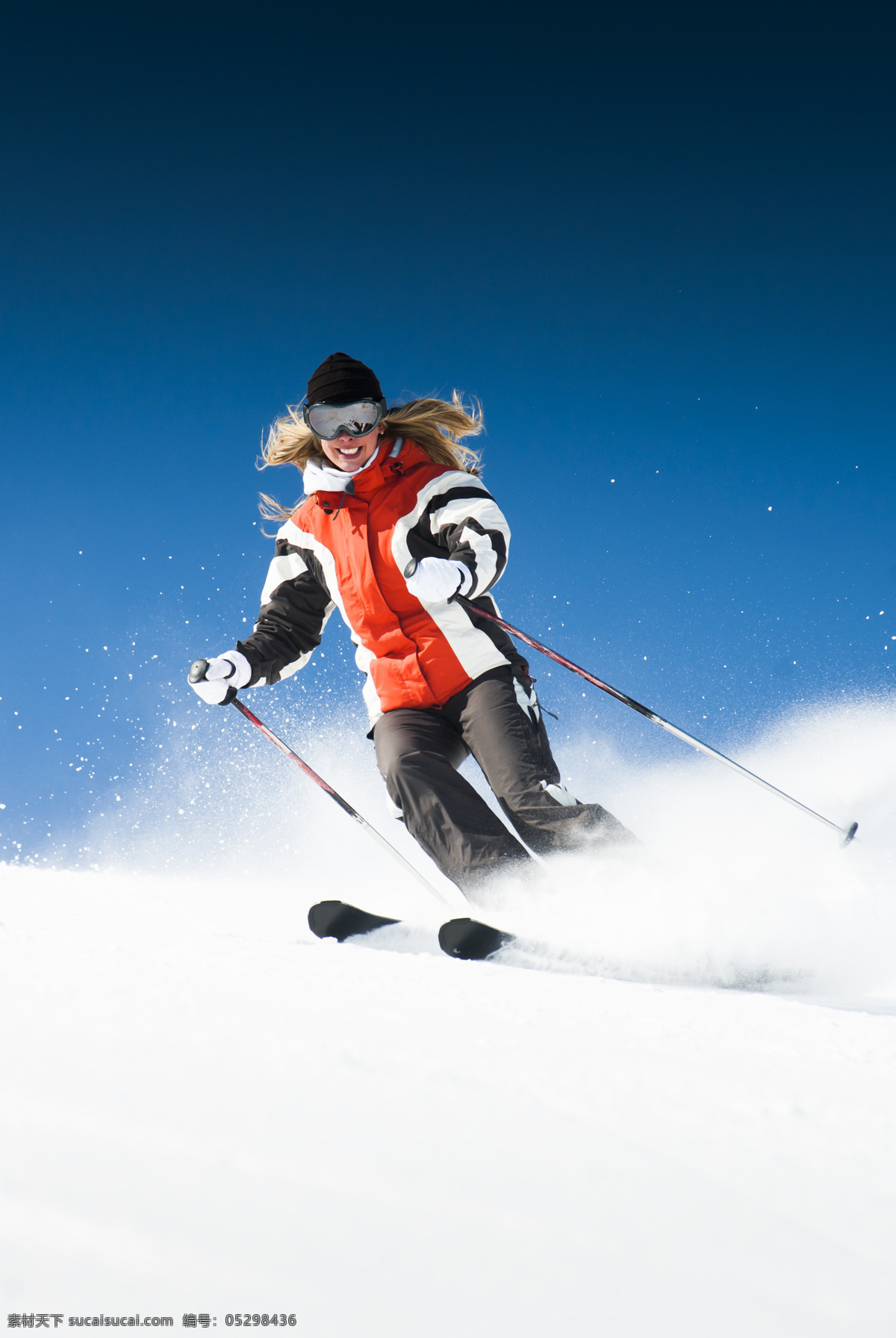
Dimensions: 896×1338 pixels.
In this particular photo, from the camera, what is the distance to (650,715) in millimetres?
3146

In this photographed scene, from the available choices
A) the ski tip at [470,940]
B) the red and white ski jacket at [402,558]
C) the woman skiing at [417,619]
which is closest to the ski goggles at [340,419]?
the woman skiing at [417,619]

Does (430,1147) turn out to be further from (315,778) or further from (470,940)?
(315,778)

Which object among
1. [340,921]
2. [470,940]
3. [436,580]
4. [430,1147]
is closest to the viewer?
[430,1147]

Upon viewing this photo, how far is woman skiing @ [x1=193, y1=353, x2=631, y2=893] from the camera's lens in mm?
2713

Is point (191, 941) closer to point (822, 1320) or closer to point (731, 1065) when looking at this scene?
point (731, 1065)

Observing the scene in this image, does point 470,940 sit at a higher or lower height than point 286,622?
lower

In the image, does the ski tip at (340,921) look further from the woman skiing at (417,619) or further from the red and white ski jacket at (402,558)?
the red and white ski jacket at (402,558)

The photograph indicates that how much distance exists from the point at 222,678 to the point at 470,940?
66.1 inches

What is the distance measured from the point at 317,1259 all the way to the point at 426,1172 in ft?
0.52

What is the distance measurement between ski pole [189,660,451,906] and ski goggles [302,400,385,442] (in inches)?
42.3

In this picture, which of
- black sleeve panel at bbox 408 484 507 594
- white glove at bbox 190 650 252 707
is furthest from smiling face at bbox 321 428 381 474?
white glove at bbox 190 650 252 707

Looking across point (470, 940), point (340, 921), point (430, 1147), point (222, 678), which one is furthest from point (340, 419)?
point (430, 1147)

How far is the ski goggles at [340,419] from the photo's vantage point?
126 inches

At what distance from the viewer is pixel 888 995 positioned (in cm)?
214
